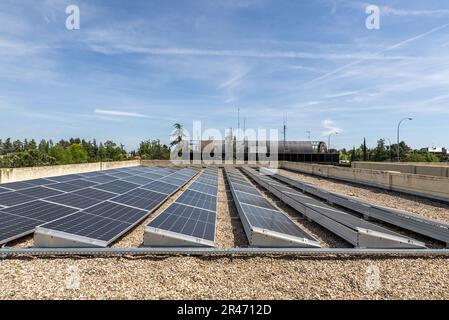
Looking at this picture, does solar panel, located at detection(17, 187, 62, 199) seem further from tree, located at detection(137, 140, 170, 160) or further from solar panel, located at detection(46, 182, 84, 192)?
tree, located at detection(137, 140, 170, 160)

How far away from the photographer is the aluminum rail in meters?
7.49

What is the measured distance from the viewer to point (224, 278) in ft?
21.5

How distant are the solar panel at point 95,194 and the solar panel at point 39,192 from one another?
999mm

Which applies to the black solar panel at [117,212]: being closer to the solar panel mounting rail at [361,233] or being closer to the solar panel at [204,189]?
the solar panel at [204,189]

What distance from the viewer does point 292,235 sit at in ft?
28.6

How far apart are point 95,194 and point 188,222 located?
6731mm

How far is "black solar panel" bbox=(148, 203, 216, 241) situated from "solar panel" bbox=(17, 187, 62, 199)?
20.9 feet

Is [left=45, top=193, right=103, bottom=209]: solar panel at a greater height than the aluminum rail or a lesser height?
greater

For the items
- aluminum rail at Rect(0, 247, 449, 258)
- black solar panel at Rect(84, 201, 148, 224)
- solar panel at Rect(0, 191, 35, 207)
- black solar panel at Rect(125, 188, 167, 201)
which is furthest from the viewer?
black solar panel at Rect(125, 188, 167, 201)

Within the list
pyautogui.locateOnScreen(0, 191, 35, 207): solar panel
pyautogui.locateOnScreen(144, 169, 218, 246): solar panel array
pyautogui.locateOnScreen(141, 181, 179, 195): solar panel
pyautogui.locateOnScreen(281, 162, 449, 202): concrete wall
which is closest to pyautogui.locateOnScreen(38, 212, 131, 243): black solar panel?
pyautogui.locateOnScreen(144, 169, 218, 246): solar panel array

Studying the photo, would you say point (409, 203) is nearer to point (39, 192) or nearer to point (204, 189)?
point (204, 189)

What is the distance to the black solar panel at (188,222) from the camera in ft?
28.2

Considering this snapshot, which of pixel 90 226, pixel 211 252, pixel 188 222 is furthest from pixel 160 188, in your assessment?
pixel 211 252
